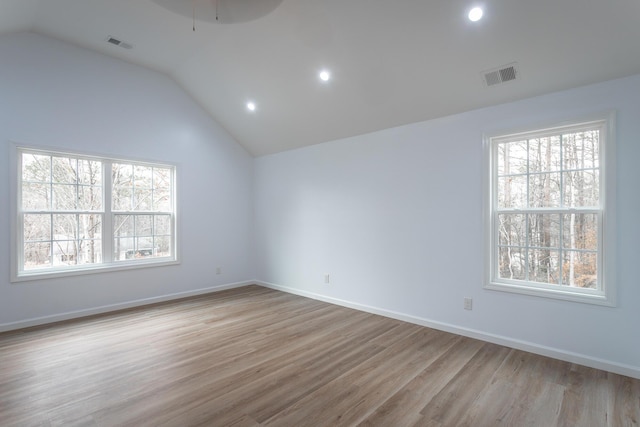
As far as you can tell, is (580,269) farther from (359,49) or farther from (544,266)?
(359,49)

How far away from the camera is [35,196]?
12.6ft

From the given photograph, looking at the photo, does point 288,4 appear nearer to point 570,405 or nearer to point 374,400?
point 374,400

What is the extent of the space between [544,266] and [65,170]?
576 cm

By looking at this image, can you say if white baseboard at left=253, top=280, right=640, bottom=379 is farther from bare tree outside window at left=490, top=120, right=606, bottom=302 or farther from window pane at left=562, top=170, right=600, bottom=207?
window pane at left=562, top=170, right=600, bottom=207

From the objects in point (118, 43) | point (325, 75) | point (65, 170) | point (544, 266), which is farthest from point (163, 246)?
point (544, 266)

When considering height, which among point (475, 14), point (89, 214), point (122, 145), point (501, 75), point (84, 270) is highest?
point (475, 14)

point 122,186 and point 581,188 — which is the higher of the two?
point 122,186

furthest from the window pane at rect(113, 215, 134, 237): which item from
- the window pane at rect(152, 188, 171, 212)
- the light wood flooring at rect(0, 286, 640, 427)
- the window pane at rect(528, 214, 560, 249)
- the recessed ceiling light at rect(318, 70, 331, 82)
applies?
the window pane at rect(528, 214, 560, 249)

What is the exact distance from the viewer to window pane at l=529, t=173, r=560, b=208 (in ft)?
10.0

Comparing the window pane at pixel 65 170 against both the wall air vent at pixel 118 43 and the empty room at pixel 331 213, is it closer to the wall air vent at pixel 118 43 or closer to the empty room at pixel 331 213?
the empty room at pixel 331 213

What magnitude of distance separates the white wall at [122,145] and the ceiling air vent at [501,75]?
13.9ft

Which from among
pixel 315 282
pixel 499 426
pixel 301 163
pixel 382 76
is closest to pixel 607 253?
pixel 499 426

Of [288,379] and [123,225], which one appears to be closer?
[288,379]

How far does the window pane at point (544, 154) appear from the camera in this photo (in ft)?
10.0
